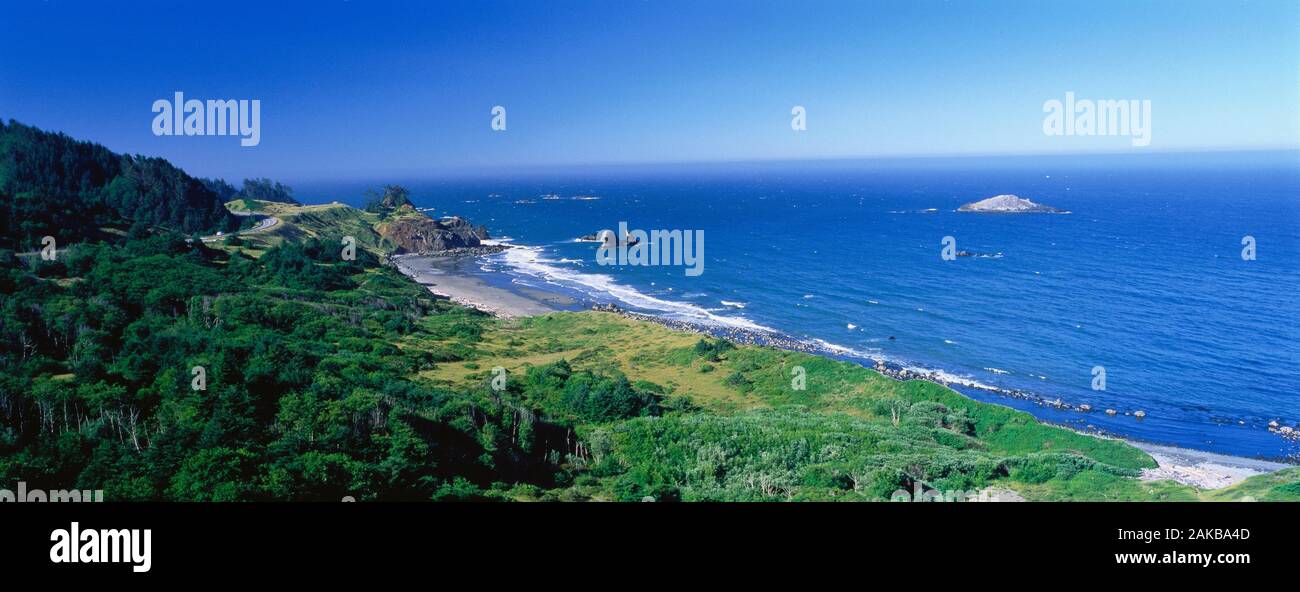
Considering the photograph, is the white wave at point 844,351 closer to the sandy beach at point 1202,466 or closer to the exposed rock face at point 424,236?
the sandy beach at point 1202,466

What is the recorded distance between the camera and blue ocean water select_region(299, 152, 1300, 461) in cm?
4341

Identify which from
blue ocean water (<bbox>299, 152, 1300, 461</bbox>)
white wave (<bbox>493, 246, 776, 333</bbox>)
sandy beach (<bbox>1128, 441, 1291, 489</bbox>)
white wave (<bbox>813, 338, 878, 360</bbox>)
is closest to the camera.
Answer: sandy beach (<bbox>1128, 441, 1291, 489</bbox>)

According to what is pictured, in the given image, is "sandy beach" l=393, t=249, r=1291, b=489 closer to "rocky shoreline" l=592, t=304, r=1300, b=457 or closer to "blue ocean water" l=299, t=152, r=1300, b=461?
"rocky shoreline" l=592, t=304, r=1300, b=457

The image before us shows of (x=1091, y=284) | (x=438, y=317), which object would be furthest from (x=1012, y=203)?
(x=438, y=317)

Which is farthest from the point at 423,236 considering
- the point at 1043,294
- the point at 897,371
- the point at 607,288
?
the point at 1043,294

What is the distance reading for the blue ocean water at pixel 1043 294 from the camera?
4341cm

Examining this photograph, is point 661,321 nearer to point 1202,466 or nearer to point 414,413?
point 1202,466

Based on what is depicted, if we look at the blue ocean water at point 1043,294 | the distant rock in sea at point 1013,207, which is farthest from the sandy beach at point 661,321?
the distant rock in sea at point 1013,207

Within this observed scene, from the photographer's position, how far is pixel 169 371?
23078 mm

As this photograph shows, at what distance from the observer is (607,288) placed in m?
81.2

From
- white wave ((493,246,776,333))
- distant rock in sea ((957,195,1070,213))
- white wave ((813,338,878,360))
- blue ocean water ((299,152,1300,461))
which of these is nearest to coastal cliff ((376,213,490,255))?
white wave ((493,246,776,333))

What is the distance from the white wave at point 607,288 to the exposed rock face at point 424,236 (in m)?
8.19

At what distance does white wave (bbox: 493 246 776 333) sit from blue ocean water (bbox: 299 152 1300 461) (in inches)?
15.0
